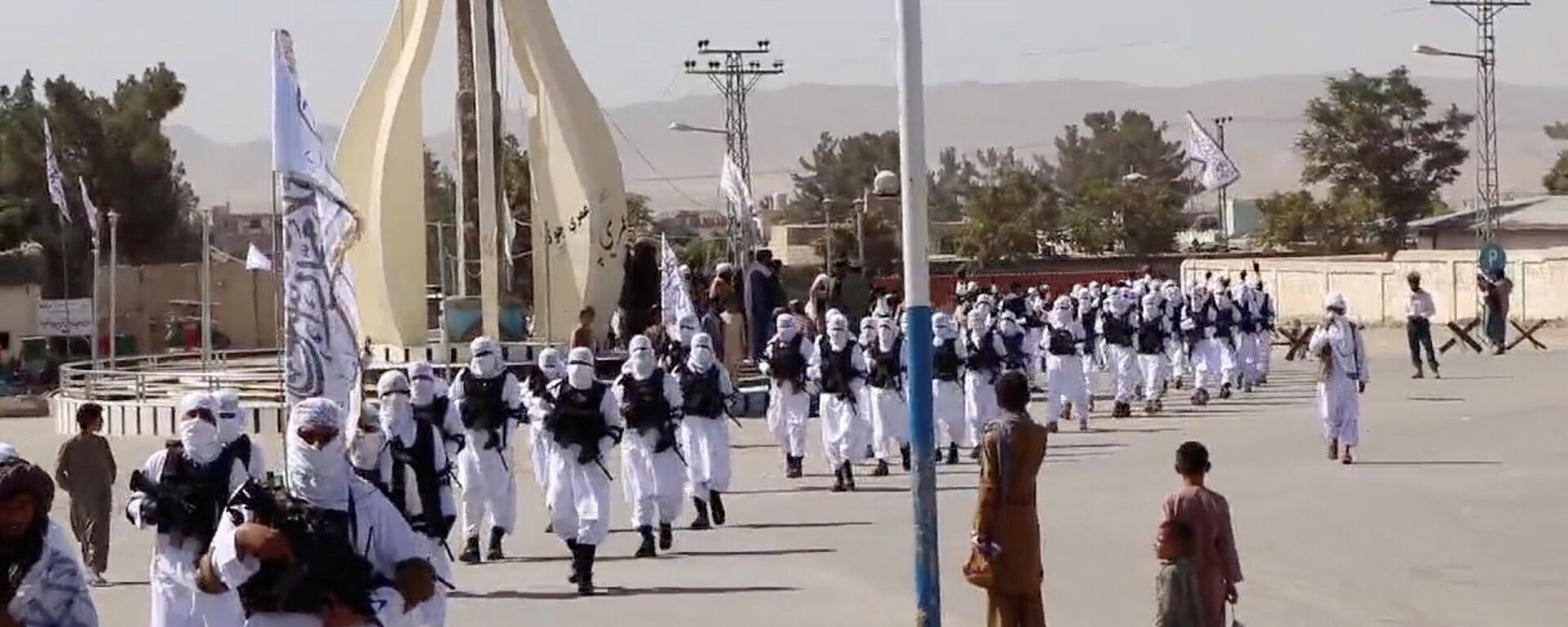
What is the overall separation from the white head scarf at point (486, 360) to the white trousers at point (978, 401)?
→ 840 cm

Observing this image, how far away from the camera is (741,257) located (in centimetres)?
4256

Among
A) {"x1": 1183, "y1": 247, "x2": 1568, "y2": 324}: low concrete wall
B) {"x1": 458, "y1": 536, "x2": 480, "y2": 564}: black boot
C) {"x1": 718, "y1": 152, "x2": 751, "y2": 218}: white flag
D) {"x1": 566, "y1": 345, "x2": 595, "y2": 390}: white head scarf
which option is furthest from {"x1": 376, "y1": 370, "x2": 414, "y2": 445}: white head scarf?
{"x1": 1183, "y1": 247, "x2": 1568, "y2": 324}: low concrete wall

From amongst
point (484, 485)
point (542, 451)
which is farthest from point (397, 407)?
point (542, 451)

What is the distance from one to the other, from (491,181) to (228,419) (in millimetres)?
24864

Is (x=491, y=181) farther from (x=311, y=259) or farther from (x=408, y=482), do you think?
(x=311, y=259)

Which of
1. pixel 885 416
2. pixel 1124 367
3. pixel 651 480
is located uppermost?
pixel 1124 367

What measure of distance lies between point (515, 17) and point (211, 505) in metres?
26.9

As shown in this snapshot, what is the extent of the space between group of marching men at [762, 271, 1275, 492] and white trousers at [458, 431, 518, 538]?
289 cm

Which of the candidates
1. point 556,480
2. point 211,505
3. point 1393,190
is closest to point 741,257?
point 556,480

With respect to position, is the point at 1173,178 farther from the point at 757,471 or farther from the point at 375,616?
the point at 375,616

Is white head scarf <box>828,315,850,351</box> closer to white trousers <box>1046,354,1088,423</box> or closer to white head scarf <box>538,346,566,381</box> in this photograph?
white head scarf <box>538,346,566,381</box>

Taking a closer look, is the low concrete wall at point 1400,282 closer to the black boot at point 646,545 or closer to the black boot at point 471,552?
the black boot at point 646,545

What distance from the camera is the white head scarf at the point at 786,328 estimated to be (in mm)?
22875

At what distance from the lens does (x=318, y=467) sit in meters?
7.69
